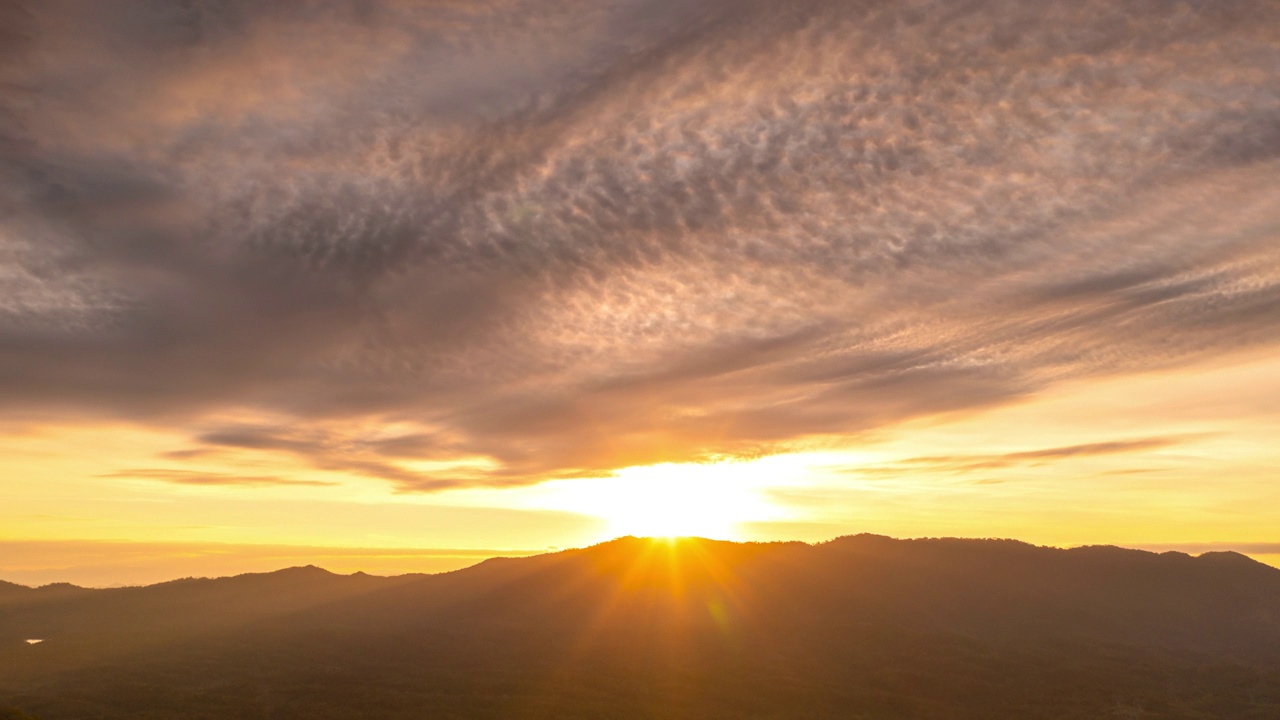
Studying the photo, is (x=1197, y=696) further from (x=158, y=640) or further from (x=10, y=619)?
(x=10, y=619)

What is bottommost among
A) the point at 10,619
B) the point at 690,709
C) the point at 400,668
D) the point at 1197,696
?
the point at 1197,696

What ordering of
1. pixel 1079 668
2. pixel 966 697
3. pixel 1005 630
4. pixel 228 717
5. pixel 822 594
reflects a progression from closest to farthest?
pixel 228 717 → pixel 966 697 → pixel 1079 668 → pixel 1005 630 → pixel 822 594

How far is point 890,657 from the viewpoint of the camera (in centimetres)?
14362

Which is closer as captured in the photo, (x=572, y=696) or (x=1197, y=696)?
(x=572, y=696)

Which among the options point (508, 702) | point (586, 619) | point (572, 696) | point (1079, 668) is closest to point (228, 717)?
point (508, 702)

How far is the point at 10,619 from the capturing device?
18462 cm

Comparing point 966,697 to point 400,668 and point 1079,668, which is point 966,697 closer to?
point 1079,668

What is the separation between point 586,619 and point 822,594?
61.5 m

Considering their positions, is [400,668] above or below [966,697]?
above

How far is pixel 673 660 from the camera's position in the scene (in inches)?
5492

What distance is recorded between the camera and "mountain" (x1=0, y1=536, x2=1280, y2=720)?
338 ft

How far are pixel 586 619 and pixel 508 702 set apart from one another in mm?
81620

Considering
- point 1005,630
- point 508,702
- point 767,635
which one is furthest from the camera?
point 1005,630

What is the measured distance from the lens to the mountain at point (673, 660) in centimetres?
10288
